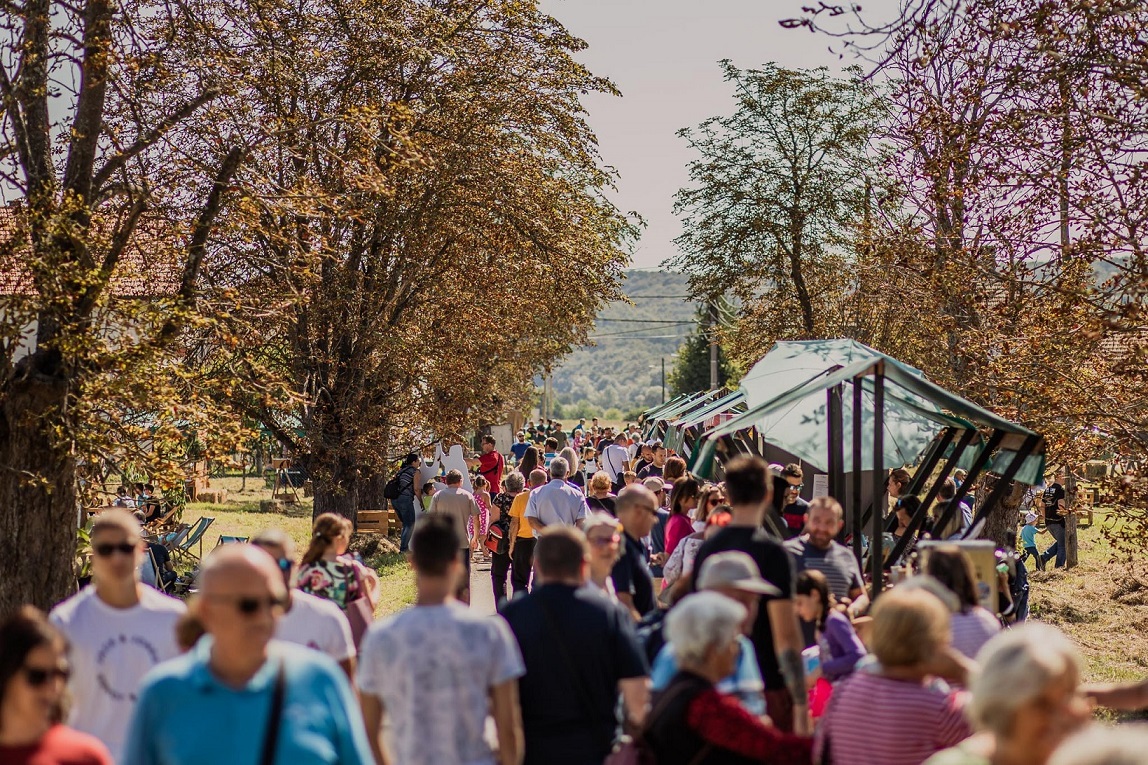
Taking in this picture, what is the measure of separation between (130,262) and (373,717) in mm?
7722

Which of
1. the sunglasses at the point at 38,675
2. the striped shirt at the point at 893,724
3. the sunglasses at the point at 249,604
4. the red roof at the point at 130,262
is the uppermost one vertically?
the red roof at the point at 130,262

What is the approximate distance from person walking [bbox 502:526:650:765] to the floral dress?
2.35 m

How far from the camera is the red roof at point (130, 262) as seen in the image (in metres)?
11.0

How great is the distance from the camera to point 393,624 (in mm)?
5020

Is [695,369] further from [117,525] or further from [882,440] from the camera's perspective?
[117,525]

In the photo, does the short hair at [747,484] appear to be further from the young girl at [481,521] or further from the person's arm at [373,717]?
the young girl at [481,521]

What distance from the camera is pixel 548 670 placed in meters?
5.50

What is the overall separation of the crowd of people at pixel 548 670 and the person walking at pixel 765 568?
11 mm

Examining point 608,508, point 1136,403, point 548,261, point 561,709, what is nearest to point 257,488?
point 548,261

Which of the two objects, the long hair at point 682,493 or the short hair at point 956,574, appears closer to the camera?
the short hair at point 956,574

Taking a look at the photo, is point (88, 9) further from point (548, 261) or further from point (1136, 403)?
point (548, 261)

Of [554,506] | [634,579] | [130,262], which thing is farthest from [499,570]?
[634,579]

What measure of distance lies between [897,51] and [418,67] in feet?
51.3

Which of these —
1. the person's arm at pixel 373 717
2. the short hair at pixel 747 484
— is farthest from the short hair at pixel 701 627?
the short hair at pixel 747 484
